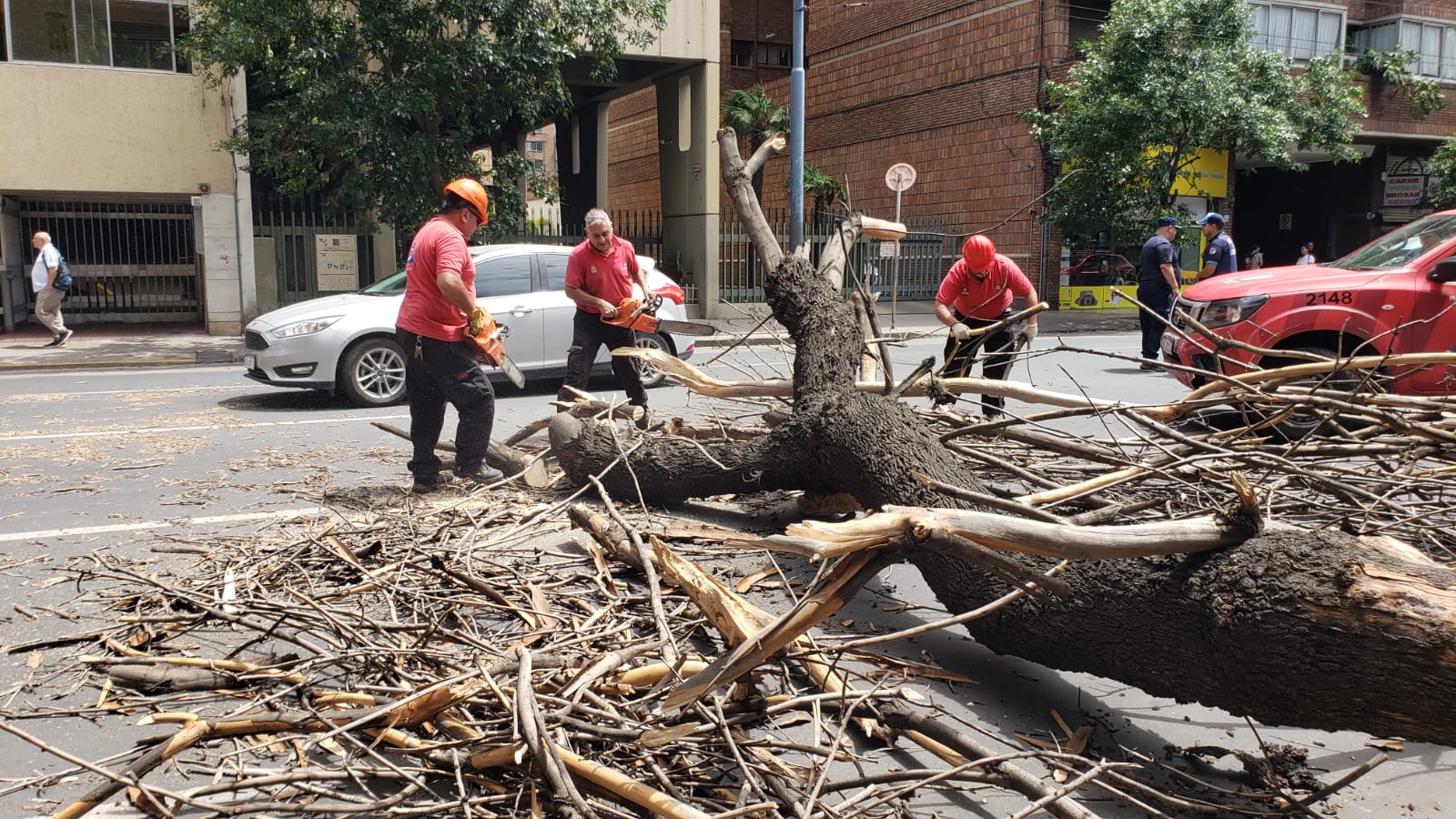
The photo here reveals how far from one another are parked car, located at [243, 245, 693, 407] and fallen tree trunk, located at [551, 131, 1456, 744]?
582 centimetres

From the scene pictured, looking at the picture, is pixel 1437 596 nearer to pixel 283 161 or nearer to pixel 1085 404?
pixel 1085 404

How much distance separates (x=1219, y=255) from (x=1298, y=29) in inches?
702

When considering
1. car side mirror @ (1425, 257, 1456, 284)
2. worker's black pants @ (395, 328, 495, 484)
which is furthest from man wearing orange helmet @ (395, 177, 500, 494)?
car side mirror @ (1425, 257, 1456, 284)

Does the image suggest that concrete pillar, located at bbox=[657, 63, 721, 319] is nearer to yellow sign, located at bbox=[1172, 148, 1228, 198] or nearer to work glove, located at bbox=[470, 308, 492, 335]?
yellow sign, located at bbox=[1172, 148, 1228, 198]

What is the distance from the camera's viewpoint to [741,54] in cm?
3419

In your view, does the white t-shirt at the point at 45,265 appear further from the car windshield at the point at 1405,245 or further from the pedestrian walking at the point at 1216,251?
the car windshield at the point at 1405,245

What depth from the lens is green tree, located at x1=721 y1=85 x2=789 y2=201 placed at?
27188 millimetres

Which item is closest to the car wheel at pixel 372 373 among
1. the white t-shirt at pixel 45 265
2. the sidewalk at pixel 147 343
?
the sidewalk at pixel 147 343

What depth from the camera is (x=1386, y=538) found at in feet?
9.03

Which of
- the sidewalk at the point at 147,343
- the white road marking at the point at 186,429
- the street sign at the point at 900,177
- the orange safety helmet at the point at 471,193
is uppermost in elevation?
the street sign at the point at 900,177

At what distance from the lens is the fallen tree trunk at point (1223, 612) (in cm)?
248

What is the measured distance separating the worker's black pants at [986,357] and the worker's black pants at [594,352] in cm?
227

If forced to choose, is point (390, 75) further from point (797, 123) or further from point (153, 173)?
point (797, 123)

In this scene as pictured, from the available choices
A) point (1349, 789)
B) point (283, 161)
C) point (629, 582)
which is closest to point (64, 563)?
point (629, 582)
